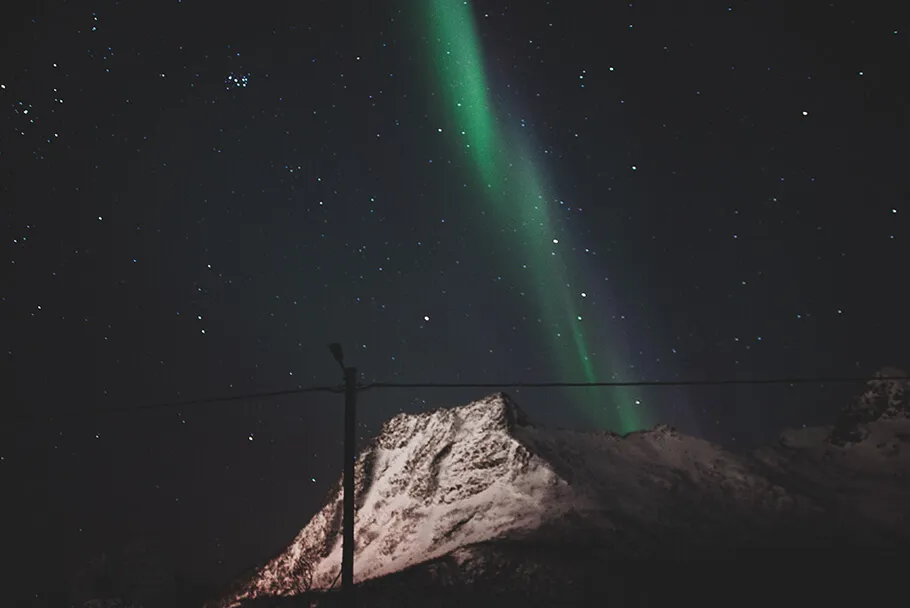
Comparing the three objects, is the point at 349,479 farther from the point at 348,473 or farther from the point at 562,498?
the point at 562,498

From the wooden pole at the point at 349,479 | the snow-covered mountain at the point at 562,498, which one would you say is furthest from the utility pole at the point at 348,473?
the snow-covered mountain at the point at 562,498

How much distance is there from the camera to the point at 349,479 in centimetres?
1100

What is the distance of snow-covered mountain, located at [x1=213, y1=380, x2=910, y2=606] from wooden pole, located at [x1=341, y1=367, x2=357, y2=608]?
52087 millimetres

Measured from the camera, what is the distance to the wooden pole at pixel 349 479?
10227 mm

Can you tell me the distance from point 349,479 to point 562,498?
242 feet

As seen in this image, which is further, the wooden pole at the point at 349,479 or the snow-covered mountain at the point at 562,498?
the snow-covered mountain at the point at 562,498

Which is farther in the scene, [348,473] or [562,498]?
[562,498]

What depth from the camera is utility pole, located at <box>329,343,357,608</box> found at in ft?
33.6

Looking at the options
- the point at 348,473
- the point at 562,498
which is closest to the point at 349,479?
the point at 348,473

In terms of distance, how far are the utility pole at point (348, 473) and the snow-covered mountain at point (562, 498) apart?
5210 centimetres

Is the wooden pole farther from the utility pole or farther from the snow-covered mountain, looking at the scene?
the snow-covered mountain

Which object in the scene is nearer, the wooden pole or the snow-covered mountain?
the wooden pole

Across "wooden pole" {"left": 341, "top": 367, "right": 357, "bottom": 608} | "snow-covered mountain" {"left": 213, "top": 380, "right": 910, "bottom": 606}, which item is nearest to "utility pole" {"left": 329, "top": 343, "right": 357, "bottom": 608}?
"wooden pole" {"left": 341, "top": 367, "right": 357, "bottom": 608}

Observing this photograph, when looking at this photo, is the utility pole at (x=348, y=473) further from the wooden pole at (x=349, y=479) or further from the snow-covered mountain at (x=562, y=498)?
the snow-covered mountain at (x=562, y=498)
